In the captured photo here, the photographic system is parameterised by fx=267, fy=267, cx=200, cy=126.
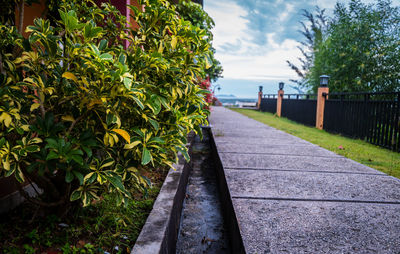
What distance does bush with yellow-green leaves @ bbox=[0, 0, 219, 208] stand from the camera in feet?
4.04

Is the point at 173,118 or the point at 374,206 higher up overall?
the point at 173,118

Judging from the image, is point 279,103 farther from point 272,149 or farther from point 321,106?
point 272,149

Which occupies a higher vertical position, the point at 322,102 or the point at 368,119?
the point at 322,102

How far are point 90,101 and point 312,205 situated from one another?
1796 millimetres

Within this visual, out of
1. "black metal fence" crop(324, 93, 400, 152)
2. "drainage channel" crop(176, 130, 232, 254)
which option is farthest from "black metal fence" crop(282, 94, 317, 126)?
"drainage channel" crop(176, 130, 232, 254)

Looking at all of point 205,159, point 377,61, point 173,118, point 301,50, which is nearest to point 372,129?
point 205,159

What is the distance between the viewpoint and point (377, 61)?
31.1 ft

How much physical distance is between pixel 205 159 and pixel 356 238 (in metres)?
3.19

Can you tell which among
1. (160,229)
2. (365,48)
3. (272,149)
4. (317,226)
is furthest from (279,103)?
(160,229)

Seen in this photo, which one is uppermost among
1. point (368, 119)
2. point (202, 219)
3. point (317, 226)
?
point (368, 119)

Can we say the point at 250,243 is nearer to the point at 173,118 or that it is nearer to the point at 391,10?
the point at 173,118

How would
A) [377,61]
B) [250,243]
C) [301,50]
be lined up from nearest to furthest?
[250,243] < [377,61] < [301,50]

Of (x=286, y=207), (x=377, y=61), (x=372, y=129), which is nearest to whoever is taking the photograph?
(x=286, y=207)

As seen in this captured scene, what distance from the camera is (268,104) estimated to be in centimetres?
1812
